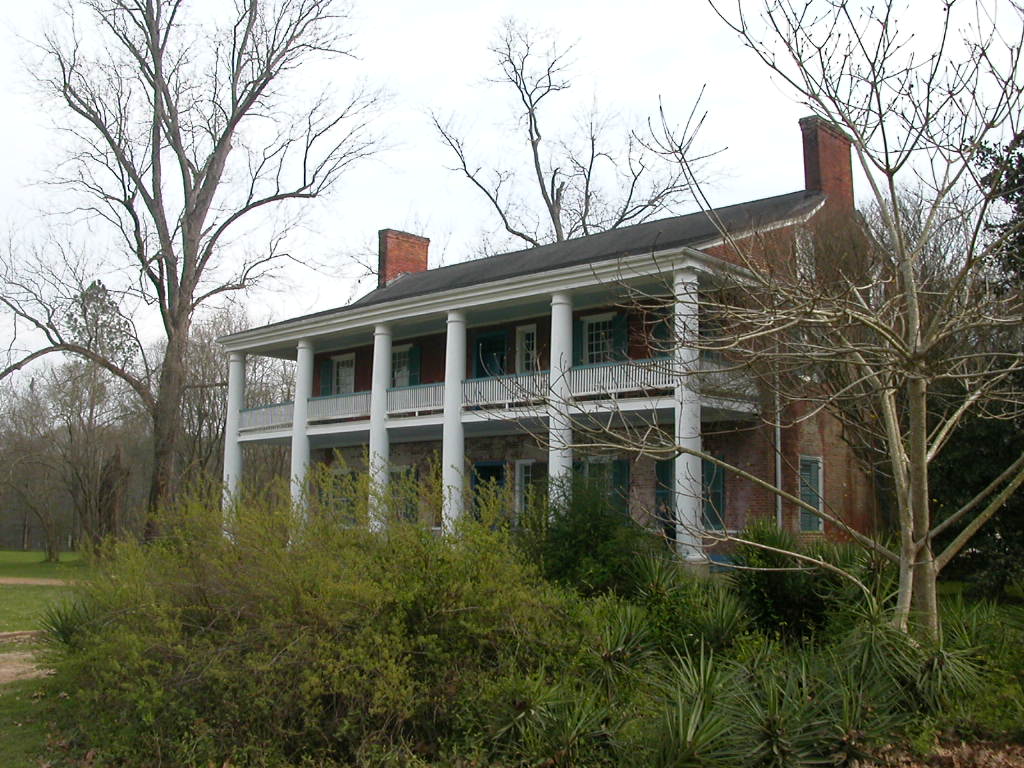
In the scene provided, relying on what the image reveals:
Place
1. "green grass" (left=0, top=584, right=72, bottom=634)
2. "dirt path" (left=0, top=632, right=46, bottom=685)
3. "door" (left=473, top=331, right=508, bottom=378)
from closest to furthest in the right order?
1. "dirt path" (left=0, top=632, right=46, bottom=685)
2. "green grass" (left=0, top=584, right=72, bottom=634)
3. "door" (left=473, top=331, right=508, bottom=378)

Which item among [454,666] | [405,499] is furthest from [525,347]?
[454,666]

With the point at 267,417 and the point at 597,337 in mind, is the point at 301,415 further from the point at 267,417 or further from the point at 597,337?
the point at 597,337

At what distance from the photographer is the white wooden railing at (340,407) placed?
24.2m

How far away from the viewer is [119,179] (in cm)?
2922

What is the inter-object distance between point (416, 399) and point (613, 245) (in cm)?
563

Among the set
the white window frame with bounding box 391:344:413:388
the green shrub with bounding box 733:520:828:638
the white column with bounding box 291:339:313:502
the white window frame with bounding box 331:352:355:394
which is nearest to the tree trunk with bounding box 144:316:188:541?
the white window frame with bounding box 331:352:355:394

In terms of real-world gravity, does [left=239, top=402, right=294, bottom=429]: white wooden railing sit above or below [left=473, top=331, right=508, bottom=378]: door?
below

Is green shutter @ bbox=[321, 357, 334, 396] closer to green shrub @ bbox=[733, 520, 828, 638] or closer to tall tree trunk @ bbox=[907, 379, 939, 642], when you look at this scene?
green shrub @ bbox=[733, 520, 828, 638]

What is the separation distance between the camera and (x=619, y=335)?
68.1ft

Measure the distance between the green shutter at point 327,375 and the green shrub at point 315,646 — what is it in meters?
20.3

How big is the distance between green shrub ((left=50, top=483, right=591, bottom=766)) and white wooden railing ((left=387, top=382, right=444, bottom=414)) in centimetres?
1378

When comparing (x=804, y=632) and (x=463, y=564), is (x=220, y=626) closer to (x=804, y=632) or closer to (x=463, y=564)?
(x=463, y=564)

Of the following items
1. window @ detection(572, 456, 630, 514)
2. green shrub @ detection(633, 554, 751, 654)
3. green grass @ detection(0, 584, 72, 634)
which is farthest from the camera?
green grass @ detection(0, 584, 72, 634)

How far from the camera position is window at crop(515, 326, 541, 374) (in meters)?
23.0
